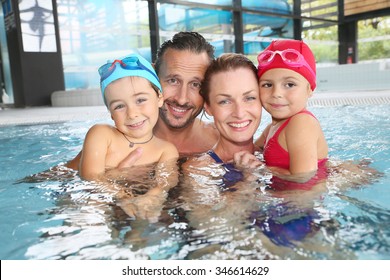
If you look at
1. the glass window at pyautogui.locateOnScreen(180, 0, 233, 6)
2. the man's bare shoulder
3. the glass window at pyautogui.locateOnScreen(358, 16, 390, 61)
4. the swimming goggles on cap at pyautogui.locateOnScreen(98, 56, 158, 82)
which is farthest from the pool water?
the glass window at pyautogui.locateOnScreen(358, 16, 390, 61)

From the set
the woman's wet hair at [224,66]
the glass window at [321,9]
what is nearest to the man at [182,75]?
the woman's wet hair at [224,66]

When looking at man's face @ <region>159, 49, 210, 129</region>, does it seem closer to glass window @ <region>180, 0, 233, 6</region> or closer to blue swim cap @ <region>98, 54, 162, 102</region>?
blue swim cap @ <region>98, 54, 162, 102</region>

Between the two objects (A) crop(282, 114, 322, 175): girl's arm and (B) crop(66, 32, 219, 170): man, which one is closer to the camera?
(A) crop(282, 114, 322, 175): girl's arm

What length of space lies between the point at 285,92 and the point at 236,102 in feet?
0.98

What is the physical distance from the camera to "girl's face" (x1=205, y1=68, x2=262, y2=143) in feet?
7.41

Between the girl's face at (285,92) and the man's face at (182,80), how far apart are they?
0.55m

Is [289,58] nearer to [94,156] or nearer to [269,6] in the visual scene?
[94,156]

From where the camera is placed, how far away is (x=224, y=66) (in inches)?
92.2

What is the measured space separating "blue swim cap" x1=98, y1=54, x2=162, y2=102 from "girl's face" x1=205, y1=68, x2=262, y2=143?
16.5 inches

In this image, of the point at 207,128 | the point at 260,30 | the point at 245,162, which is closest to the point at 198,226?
the point at 245,162

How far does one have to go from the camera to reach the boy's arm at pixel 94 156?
2.25m

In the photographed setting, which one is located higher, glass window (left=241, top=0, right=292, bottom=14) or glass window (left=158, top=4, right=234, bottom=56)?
glass window (left=241, top=0, right=292, bottom=14)

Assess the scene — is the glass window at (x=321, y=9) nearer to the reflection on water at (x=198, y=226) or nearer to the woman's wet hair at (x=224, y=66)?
the woman's wet hair at (x=224, y=66)
